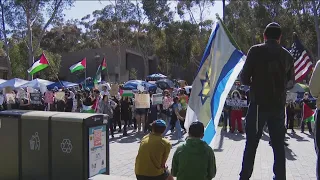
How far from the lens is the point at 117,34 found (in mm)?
54938

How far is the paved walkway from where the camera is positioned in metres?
7.81

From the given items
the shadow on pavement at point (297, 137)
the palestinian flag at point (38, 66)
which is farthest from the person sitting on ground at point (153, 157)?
the palestinian flag at point (38, 66)

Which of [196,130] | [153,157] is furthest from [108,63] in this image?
[196,130]

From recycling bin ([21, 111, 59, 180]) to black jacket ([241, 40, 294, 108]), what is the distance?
3.38m

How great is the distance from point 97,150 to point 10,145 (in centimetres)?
158

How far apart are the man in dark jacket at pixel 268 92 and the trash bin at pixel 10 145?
3.86 meters

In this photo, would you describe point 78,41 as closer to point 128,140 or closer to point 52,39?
point 52,39

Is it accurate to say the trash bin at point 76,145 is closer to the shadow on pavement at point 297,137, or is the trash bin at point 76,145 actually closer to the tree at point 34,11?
the shadow on pavement at point 297,137

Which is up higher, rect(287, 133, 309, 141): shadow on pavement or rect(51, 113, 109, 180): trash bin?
rect(51, 113, 109, 180): trash bin

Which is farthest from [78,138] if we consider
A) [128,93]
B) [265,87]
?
[128,93]

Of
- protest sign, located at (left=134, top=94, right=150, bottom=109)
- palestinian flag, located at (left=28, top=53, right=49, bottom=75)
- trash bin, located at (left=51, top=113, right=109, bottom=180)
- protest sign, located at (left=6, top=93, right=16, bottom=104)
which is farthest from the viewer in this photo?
protest sign, located at (left=6, top=93, right=16, bottom=104)

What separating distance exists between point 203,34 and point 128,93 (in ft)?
115

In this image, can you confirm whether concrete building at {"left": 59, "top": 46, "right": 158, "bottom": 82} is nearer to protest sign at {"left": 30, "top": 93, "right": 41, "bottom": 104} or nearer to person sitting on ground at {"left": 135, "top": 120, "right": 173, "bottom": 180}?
protest sign at {"left": 30, "top": 93, "right": 41, "bottom": 104}

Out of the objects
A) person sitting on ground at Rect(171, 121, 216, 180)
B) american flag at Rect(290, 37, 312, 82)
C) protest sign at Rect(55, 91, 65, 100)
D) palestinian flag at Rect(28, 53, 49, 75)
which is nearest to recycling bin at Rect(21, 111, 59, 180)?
person sitting on ground at Rect(171, 121, 216, 180)
